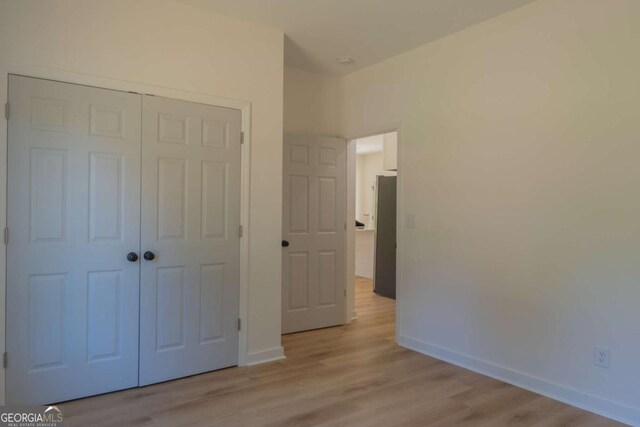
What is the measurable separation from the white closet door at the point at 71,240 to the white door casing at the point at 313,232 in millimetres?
1737

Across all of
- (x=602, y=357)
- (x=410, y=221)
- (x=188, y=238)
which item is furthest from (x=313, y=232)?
(x=602, y=357)

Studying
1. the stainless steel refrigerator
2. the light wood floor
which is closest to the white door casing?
the light wood floor

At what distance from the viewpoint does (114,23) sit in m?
2.84

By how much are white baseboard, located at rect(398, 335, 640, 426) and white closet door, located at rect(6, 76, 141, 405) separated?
2.46 meters

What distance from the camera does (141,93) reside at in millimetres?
2953

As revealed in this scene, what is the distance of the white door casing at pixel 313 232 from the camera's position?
439 cm

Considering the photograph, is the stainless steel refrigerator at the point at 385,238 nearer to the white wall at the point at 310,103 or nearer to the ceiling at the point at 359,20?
the white wall at the point at 310,103

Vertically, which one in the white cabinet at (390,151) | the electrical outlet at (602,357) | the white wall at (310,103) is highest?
the white wall at (310,103)

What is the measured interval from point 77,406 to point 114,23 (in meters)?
2.51

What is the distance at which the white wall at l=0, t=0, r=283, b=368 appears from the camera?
8.61 feet

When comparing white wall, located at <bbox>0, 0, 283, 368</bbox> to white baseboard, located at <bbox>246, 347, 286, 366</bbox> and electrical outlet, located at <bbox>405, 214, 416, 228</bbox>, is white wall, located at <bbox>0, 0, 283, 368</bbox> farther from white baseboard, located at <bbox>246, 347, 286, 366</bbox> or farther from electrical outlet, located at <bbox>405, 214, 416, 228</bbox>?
electrical outlet, located at <bbox>405, 214, 416, 228</bbox>

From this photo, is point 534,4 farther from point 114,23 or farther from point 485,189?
point 114,23

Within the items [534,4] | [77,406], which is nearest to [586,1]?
[534,4]

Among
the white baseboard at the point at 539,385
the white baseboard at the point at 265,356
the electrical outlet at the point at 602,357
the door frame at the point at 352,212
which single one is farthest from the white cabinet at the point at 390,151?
the electrical outlet at the point at 602,357
